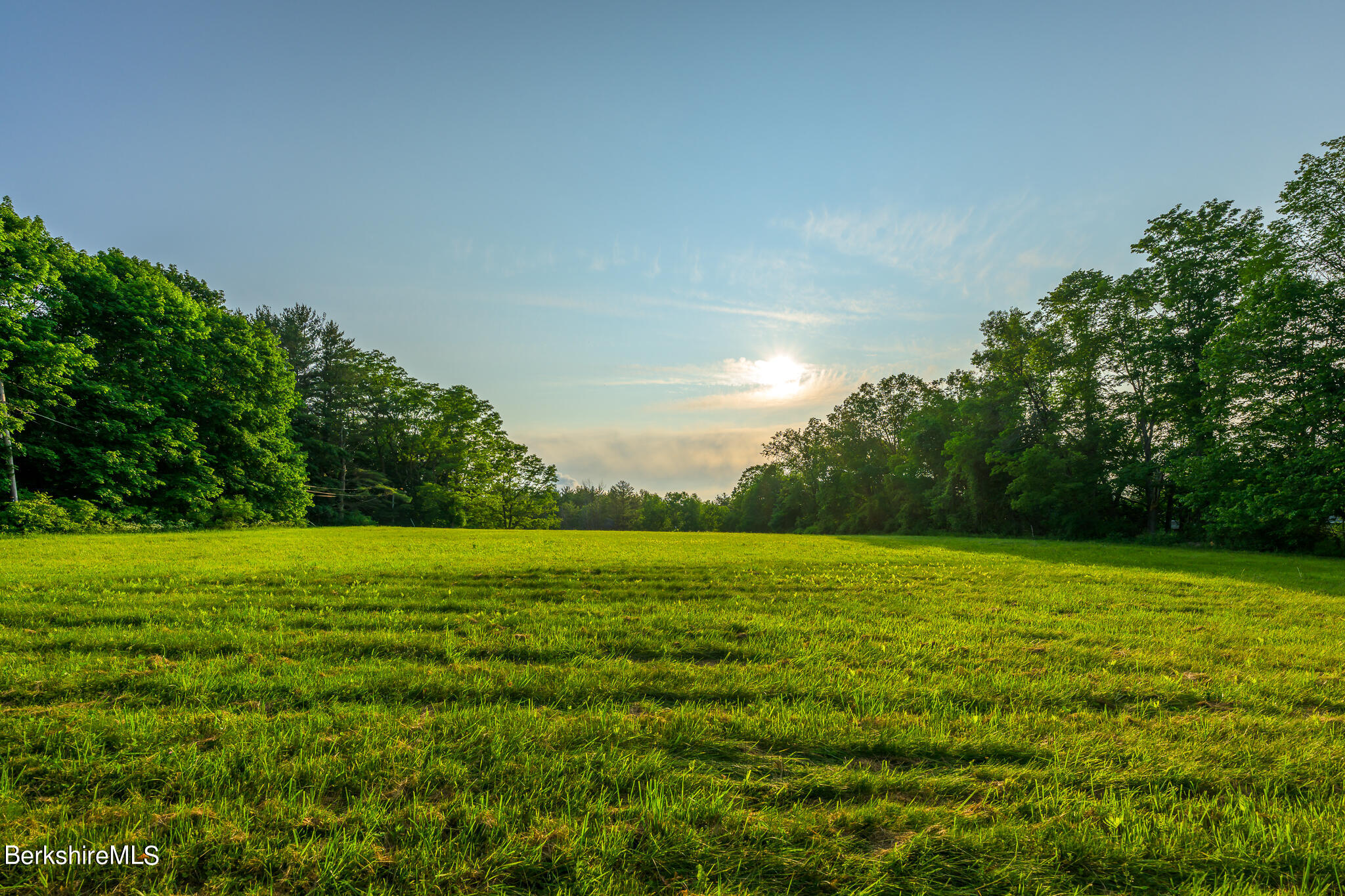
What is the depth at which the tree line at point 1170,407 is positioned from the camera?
1816cm

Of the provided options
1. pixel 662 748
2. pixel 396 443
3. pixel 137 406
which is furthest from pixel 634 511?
pixel 662 748

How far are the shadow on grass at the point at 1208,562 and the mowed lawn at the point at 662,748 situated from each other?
5896mm

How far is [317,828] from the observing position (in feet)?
6.70

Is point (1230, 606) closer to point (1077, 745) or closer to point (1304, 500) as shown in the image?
point (1077, 745)

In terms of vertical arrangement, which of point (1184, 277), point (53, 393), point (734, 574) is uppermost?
point (1184, 277)

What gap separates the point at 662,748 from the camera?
2.84 meters

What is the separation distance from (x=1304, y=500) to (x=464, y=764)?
2677cm

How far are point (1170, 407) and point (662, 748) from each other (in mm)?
33328

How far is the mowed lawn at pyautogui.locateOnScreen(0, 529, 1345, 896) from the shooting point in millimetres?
1934

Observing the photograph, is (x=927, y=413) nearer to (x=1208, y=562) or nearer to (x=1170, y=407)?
(x=1170, y=407)

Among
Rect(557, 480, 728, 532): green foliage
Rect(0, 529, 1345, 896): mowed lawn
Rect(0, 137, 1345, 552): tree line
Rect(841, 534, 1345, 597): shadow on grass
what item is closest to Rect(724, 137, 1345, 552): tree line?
Rect(0, 137, 1345, 552): tree line

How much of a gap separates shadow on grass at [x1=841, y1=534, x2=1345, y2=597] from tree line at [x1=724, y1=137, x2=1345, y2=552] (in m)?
3.25

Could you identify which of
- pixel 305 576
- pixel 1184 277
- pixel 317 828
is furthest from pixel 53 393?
pixel 1184 277

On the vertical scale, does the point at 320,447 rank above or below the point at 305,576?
above
